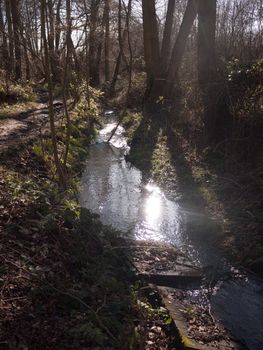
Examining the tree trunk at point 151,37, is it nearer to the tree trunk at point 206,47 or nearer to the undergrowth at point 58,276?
the tree trunk at point 206,47

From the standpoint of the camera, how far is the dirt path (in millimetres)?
10014

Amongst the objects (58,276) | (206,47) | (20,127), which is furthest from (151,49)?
(58,276)

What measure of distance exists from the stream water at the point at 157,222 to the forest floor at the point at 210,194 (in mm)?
254

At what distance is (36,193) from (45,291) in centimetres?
231

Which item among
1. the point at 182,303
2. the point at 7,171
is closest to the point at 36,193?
the point at 7,171

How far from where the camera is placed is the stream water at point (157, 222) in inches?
209

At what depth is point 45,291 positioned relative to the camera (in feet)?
14.6

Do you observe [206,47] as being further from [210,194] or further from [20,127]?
[20,127]

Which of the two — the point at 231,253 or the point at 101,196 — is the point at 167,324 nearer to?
the point at 231,253

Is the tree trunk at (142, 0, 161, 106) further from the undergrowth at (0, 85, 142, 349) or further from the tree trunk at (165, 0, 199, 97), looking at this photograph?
the undergrowth at (0, 85, 142, 349)

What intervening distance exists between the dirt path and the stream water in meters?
1.75

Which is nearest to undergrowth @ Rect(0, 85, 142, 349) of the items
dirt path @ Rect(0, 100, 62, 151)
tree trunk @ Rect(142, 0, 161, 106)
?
dirt path @ Rect(0, 100, 62, 151)

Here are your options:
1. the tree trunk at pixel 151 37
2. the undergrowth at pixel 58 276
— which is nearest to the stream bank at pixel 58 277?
the undergrowth at pixel 58 276

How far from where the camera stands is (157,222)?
8.36 meters
